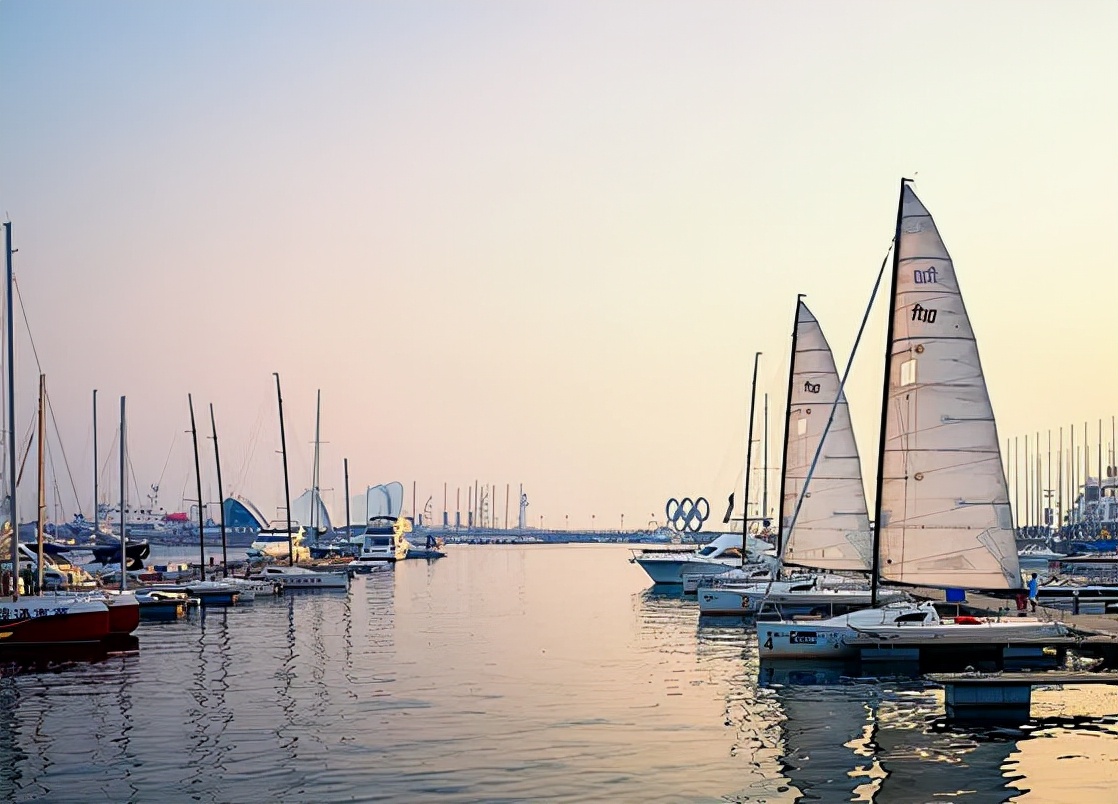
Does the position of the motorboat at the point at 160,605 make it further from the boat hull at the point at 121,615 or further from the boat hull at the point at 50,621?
the boat hull at the point at 50,621

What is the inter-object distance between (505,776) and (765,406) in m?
76.7

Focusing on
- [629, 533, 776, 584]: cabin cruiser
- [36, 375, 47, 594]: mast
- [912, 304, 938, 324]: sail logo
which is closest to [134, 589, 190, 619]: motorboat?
[36, 375, 47, 594]: mast

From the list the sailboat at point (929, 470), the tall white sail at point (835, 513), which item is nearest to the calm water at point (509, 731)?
the sailboat at point (929, 470)

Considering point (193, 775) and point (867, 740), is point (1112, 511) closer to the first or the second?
point (867, 740)

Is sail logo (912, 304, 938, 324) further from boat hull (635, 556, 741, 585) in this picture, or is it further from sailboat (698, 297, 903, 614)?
boat hull (635, 556, 741, 585)

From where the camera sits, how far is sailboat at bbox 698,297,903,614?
52812 mm

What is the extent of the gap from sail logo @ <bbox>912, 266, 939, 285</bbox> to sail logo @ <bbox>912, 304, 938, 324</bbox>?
762 millimetres

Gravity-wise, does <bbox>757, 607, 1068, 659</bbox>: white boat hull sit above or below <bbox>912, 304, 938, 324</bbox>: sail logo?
below

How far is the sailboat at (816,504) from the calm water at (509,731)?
174 inches

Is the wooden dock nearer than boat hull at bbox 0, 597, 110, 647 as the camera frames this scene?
Yes

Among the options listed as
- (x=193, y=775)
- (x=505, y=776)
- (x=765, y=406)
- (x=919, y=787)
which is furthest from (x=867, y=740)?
(x=765, y=406)

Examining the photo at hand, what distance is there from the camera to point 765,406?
100m

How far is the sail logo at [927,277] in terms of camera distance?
40.1m

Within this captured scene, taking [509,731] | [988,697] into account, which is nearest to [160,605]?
[509,731]
